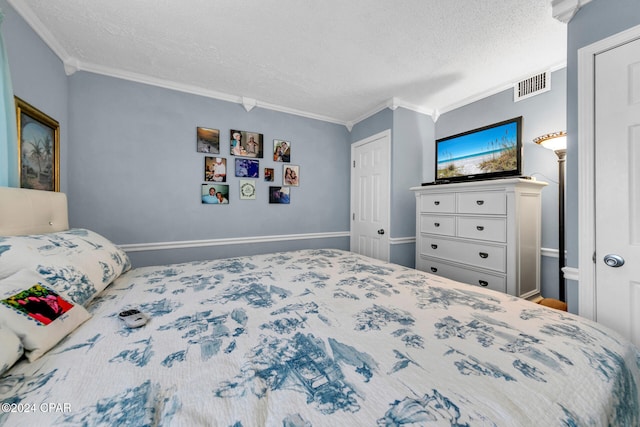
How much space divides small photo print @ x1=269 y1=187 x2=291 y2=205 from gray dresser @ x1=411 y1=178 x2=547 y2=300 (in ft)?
5.84

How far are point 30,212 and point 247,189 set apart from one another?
1772 mm

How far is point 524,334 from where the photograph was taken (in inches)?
34.9

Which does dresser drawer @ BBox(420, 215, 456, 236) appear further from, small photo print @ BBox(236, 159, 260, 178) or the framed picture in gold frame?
the framed picture in gold frame

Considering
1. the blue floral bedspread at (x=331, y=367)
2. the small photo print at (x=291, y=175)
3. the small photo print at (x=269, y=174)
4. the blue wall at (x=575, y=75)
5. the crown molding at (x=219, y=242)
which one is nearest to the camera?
the blue floral bedspread at (x=331, y=367)

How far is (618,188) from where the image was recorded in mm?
1329

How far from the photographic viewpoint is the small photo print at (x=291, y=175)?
3.18 metres

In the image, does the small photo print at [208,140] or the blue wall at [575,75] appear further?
the small photo print at [208,140]

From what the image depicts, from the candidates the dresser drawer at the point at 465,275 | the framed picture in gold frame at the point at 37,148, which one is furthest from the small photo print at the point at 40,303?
the dresser drawer at the point at 465,275

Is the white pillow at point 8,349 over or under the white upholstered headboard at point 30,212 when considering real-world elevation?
under

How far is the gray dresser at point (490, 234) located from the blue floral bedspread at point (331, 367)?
1.07 metres

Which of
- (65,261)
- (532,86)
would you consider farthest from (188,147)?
(532,86)

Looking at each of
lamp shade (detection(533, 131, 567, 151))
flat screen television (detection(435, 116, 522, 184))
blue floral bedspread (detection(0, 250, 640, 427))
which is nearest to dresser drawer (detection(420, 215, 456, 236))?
flat screen television (detection(435, 116, 522, 184))

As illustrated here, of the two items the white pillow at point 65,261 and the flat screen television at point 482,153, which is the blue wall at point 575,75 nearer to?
the flat screen television at point 482,153

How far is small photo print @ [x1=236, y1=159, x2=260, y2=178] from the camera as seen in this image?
9.45ft
